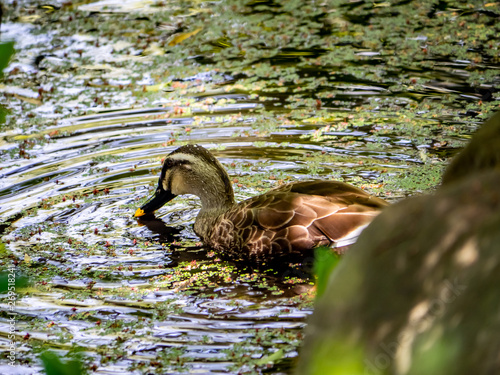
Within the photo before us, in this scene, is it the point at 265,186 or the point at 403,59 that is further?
the point at 403,59

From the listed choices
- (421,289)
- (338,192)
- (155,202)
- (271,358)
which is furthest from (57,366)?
(155,202)

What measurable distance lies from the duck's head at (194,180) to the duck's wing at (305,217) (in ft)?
2.31

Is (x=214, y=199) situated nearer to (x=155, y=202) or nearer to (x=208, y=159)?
(x=208, y=159)

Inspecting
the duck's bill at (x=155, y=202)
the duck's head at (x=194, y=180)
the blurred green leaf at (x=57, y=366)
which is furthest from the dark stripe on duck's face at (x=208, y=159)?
the blurred green leaf at (x=57, y=366)

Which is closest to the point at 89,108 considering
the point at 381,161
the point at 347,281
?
the point at 381,161

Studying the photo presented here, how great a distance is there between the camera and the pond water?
181 inches

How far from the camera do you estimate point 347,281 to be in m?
2.27

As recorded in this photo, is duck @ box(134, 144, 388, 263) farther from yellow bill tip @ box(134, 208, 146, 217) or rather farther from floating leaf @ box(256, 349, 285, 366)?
floating leaf @ box(256, 349, 285, 366)

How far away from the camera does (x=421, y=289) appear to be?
2.11 meters

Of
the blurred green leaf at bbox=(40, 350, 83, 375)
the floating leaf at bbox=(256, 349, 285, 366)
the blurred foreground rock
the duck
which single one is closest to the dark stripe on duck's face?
the duck

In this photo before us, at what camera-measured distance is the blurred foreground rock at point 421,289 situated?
1.86m

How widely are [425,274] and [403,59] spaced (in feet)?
25.6

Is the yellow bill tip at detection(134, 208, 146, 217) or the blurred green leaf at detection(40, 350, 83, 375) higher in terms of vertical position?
the blurred green leaf at detection(40, 350, 83, 375)

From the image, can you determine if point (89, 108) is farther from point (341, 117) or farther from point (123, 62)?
point (341, 117)
